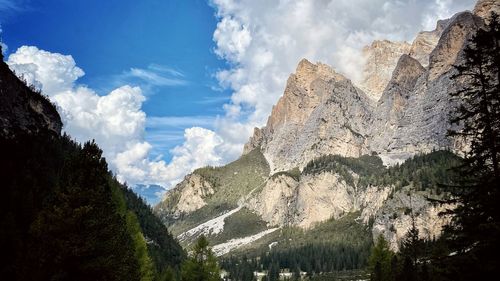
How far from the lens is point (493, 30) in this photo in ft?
65.9

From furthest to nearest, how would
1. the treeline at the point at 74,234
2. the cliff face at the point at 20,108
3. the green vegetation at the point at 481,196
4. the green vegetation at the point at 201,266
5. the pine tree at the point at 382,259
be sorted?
the cliff face at the point at 20,108 < the pine tree at the point at 382,259 < the green vegetation at the point at 201,266 < the treeline at the point at 74,234 < the green vegetation at the point at 481,196

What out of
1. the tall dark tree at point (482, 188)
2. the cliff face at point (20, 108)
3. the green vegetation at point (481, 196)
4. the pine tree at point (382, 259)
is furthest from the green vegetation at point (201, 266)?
the cliff face at point (20, 108)

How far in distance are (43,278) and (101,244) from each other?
352 cm

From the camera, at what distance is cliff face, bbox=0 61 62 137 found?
→ 299 ft

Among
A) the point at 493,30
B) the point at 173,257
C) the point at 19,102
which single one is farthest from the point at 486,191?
the point at 173,257

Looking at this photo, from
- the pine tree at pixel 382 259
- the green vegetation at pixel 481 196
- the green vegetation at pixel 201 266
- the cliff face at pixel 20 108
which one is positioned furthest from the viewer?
the cliff face at pixel 20 108

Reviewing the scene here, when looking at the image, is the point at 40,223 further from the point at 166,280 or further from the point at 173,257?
the point at 173,257

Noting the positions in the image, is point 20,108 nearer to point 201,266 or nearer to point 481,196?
point 201,266

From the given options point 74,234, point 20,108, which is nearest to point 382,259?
point 74,234

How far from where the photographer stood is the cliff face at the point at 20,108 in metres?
91.0

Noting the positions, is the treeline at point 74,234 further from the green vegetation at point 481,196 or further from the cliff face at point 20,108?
the cliff face at point 20,108

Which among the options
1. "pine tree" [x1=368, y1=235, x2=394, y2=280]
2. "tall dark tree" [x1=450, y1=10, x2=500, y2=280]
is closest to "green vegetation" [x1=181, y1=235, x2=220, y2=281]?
"pine tree" [x1=368, y1=235, x2=394, y2=280]

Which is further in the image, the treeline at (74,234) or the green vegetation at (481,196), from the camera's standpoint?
the treeline at (74,234)

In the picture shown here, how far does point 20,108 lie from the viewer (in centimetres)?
10112
